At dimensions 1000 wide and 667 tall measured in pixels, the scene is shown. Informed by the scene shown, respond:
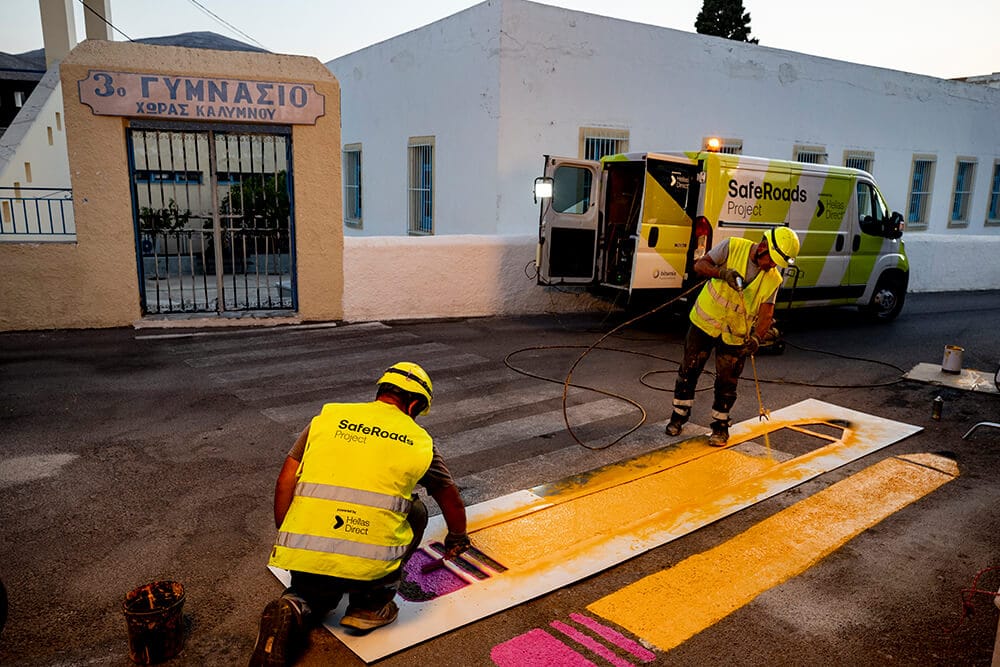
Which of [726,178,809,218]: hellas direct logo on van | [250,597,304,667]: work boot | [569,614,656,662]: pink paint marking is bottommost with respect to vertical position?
[569,614,656,662]: pink paint marking

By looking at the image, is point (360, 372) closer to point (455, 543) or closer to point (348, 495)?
point (455, 543)

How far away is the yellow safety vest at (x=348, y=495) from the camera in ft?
10.0

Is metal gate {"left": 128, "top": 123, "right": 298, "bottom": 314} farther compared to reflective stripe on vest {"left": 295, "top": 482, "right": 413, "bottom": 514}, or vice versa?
metal gate {"left": 128, "top": 123, "right": 298, "bottom": 314}

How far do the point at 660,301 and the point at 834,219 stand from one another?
316cm

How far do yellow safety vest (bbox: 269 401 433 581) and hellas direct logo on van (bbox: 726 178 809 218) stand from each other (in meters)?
7.95

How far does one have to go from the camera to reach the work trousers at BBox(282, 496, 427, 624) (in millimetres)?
3150

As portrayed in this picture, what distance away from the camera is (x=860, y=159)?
61.5 feet

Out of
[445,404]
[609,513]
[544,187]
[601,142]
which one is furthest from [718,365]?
[601,142]

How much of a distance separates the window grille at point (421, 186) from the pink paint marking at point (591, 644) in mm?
12641

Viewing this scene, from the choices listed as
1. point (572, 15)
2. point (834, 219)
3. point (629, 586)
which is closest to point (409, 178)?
point (572, 15)

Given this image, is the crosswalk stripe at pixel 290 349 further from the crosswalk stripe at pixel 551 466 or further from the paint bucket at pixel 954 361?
the paint bucket at pixel 954 361

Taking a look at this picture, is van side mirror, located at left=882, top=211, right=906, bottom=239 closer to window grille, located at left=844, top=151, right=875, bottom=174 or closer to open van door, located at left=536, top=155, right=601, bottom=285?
open van door, located at left=536, top=155, right=601, bottom=285

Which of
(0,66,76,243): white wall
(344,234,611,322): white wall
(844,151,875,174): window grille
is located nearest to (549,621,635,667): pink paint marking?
(344,234,611,322): white wall

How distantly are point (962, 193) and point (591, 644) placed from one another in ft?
76.6
